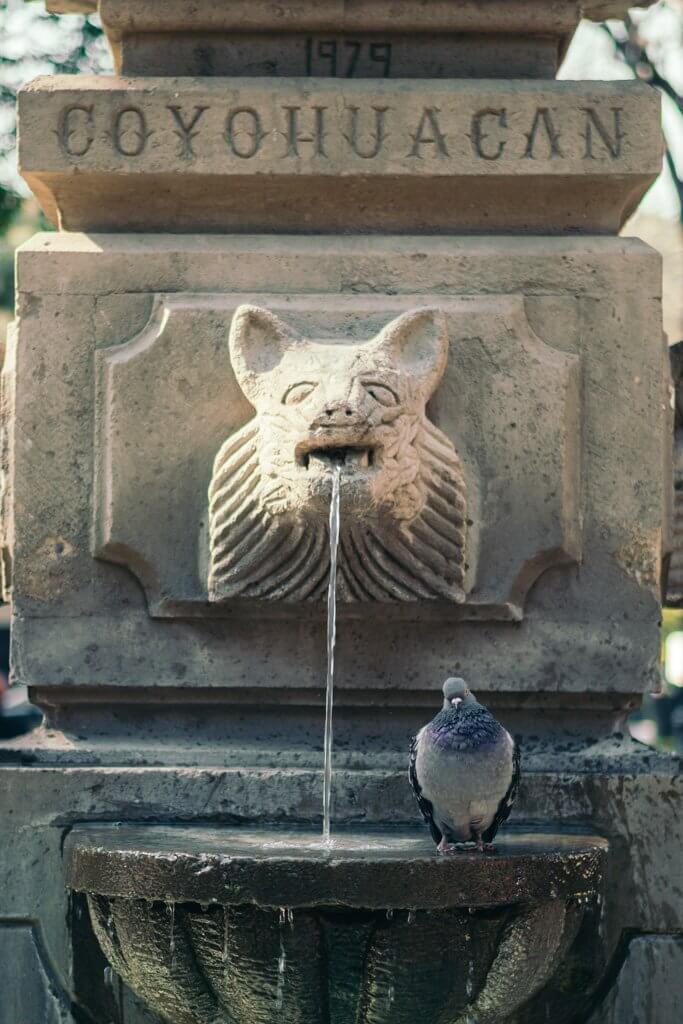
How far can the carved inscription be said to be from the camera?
6086 mm

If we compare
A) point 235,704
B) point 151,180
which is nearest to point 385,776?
point 235,704

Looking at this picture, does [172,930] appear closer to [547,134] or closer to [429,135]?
[429,135]

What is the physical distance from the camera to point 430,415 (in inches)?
237

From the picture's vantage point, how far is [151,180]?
6.13 metres

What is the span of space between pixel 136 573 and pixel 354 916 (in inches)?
56.3

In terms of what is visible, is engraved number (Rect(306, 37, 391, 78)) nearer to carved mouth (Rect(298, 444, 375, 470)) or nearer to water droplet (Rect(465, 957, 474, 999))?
carved mouth (Rect(298, 444, 375, 470))

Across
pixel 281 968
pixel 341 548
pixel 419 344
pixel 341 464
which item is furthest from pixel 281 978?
pixel 419 344

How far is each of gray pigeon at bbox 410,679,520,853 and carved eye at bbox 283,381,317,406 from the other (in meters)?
0.92

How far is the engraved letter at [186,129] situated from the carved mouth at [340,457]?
1.07 meters

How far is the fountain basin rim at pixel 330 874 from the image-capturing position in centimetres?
489

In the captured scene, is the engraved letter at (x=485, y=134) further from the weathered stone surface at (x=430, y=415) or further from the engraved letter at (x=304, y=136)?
the engraved letter at (x=304, y=136)

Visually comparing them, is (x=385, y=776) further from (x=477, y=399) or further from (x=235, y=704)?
(x=477, y=399)

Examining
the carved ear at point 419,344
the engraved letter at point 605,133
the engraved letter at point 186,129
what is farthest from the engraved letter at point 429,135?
the engraved letter at point 186,129

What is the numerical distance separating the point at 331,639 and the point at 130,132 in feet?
5.35
